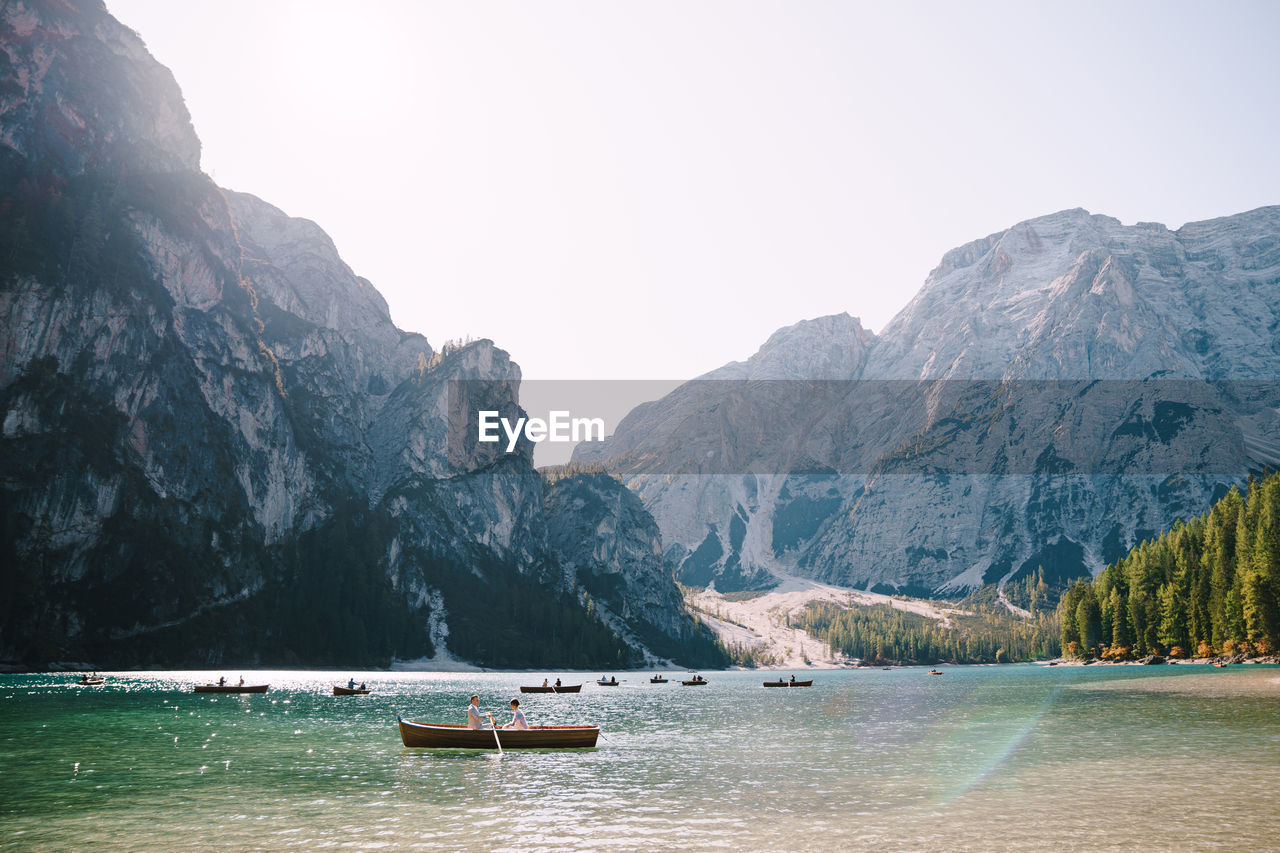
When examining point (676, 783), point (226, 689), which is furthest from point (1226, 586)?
point (226, 689)

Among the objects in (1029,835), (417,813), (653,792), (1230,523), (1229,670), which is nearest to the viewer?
(1029,835)

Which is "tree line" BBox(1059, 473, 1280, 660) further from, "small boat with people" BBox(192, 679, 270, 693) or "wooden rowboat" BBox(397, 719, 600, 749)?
"small boat with people" BBox(192, 679, 270, 693)

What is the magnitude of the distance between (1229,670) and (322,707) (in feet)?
480

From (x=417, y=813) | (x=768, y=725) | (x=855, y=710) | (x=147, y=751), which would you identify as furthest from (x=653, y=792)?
(x=855, y=710)

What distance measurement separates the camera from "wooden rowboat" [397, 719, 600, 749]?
64.6 m

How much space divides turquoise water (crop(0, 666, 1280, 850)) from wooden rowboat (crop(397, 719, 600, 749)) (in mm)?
1016

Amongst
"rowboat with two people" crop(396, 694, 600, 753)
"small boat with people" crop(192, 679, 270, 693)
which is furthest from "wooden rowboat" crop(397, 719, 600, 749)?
"small boat with people" crop(192, 679, 270, 693)

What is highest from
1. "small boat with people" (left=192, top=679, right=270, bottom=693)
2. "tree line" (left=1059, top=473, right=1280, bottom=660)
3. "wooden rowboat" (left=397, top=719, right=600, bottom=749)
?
"tree line" (left=1059, top=473, right=1280, bottom=660)

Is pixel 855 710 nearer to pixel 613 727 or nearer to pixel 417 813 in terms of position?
pixel 613 727

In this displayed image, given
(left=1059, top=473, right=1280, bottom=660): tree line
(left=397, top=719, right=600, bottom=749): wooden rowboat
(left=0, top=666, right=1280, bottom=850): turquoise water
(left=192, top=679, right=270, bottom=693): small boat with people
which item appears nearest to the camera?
(left=0, top=666, right=1280, bottom=850): turquoise water

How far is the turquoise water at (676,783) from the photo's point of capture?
35.8m

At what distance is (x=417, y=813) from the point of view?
136 feet

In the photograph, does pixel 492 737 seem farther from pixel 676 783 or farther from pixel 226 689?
pixel 226 689

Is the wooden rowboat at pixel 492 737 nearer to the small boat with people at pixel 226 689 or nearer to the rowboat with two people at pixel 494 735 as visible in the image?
the rowboat with two people at pixel 494 735
